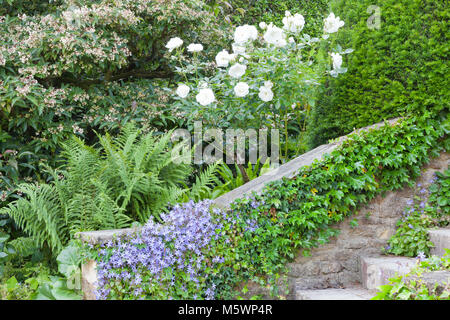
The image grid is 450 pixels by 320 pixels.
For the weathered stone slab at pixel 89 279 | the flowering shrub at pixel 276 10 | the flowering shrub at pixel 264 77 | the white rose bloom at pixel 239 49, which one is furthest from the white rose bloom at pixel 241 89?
the flowering shrub at pixel 276 10

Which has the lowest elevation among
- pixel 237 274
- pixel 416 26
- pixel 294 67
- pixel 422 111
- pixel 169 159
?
pixel 237 274

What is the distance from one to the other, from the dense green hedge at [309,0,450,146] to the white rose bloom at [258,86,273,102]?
0.66 metres

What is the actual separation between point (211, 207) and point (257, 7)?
4.80 meters

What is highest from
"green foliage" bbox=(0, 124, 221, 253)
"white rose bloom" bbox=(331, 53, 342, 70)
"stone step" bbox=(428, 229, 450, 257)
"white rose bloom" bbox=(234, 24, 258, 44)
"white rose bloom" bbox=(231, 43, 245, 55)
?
"white rose bloom" bbox=(234, 24, 258, 44)

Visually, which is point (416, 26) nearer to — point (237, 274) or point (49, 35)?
point (237, 274)

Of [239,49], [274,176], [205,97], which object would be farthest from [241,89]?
[274,176]

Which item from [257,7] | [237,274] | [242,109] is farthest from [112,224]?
[257,7]

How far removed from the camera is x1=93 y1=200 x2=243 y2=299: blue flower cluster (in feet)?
8.59

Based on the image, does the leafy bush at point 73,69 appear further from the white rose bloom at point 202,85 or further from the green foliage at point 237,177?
the green foliage at point 237,177

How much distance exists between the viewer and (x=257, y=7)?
22.3ft

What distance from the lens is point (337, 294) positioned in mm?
2865

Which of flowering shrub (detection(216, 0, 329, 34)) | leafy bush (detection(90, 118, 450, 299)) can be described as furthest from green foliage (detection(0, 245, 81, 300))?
flowering shrub (detection(216, 0, 329, 34))

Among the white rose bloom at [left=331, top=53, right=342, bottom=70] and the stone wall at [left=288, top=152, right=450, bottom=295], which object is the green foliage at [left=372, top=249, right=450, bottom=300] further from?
the white rose bloom at [left=331, top=53, right=342, bottom=70]

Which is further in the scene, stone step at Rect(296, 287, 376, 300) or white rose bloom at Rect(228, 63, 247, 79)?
white rose bloom at Rect(228, 63, 247, 79)
